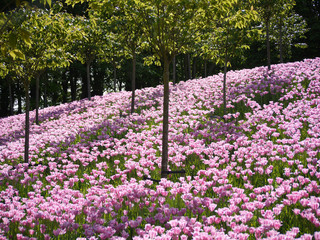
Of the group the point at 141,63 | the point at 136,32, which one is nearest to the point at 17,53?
the point at 136,32

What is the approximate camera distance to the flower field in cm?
403

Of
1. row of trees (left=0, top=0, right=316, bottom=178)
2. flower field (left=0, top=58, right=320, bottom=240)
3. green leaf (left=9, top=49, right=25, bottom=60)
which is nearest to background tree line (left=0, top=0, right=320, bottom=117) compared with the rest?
row of trees (left=0, top=0, right=316, bottom=178)

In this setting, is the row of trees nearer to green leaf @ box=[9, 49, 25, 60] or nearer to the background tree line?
green leaf @ box=[9, 49, 25, 60]

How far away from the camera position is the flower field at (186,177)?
4.03 meters

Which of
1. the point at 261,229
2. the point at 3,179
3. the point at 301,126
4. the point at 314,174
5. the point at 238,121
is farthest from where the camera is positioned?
the point at 238,121

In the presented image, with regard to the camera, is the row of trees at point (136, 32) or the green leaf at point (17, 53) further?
Result: the row of trees at point (136, 32)

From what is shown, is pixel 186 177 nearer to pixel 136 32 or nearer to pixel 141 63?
pixel 136 32

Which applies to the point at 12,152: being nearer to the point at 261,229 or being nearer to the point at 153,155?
the point at 153,155

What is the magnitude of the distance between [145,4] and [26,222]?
15.6 feet

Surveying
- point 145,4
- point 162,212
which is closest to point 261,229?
point 162,212

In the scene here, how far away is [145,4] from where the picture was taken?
6.14 meters

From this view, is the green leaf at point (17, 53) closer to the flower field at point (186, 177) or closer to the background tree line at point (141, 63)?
the flower field at point (186, 177)

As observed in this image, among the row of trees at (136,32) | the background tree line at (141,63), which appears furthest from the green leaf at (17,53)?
the background tree line at (141,63)

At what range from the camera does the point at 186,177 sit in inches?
245
